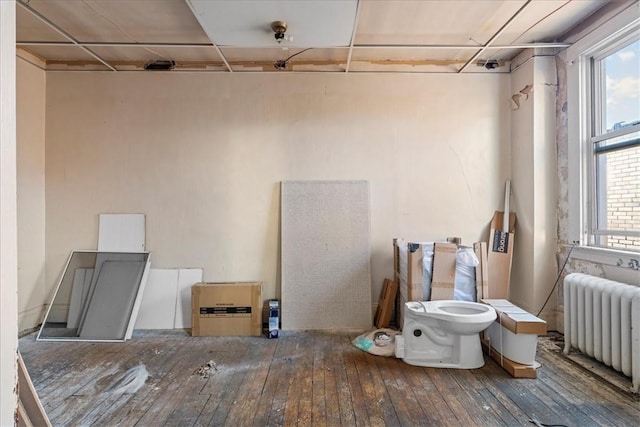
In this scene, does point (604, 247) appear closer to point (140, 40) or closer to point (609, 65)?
point (609, 65)

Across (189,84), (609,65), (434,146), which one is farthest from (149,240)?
(609,65)

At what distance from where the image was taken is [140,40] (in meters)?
3.04

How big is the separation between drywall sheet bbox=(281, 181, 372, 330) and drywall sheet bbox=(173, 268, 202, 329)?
930 mm

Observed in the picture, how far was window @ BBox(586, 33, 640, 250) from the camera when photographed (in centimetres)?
255

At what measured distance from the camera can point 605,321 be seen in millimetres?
2350

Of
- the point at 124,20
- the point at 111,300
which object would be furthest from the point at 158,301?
the point at 124,20

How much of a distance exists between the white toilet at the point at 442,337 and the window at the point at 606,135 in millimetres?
1238

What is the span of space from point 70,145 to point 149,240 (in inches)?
50.8

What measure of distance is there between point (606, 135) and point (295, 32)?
8.71ft

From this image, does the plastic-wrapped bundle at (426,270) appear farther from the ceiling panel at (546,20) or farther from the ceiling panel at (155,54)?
the ceiling panel at (155,54)

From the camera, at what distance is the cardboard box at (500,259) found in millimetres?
3379

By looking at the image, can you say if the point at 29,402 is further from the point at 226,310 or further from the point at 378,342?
the point at 378,342

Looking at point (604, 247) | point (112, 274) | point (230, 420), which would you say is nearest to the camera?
point (230, 420)

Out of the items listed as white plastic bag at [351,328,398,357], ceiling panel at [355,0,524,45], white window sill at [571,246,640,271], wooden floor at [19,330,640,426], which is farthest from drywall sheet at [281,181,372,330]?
white window sill at [571,246,640,271]
